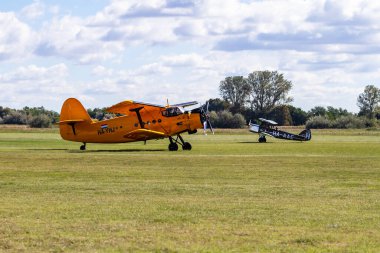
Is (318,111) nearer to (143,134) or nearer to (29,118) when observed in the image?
(29,118)

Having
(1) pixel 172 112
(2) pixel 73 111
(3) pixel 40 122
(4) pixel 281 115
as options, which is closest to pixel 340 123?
(4) pixel 281 115

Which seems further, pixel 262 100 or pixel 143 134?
pixel 262 100

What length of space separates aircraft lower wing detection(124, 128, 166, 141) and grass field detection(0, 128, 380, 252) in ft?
54.0

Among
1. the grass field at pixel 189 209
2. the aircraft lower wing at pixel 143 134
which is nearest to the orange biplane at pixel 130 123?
the aircraft lower wing at pixel 143 134

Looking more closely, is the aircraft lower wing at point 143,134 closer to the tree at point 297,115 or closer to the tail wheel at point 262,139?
the tail wheel at point 262,139

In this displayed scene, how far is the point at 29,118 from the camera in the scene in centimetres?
12825

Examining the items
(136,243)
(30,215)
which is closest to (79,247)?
(136,243)

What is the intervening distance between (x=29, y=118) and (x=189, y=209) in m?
115

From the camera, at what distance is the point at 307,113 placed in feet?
525

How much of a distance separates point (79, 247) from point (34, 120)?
10911 cm

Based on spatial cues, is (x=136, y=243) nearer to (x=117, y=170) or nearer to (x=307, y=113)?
(x=117, y=170)

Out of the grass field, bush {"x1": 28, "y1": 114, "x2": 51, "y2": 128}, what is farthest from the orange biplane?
bush {"x1": 28, "y1": 114, "x2": 51, "y2": 128}

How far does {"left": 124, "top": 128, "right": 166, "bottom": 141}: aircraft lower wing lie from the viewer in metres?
45.8

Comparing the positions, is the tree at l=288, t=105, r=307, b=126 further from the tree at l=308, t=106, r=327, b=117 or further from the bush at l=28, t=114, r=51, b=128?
the bush at l=28, t=114, r=51, b=128
